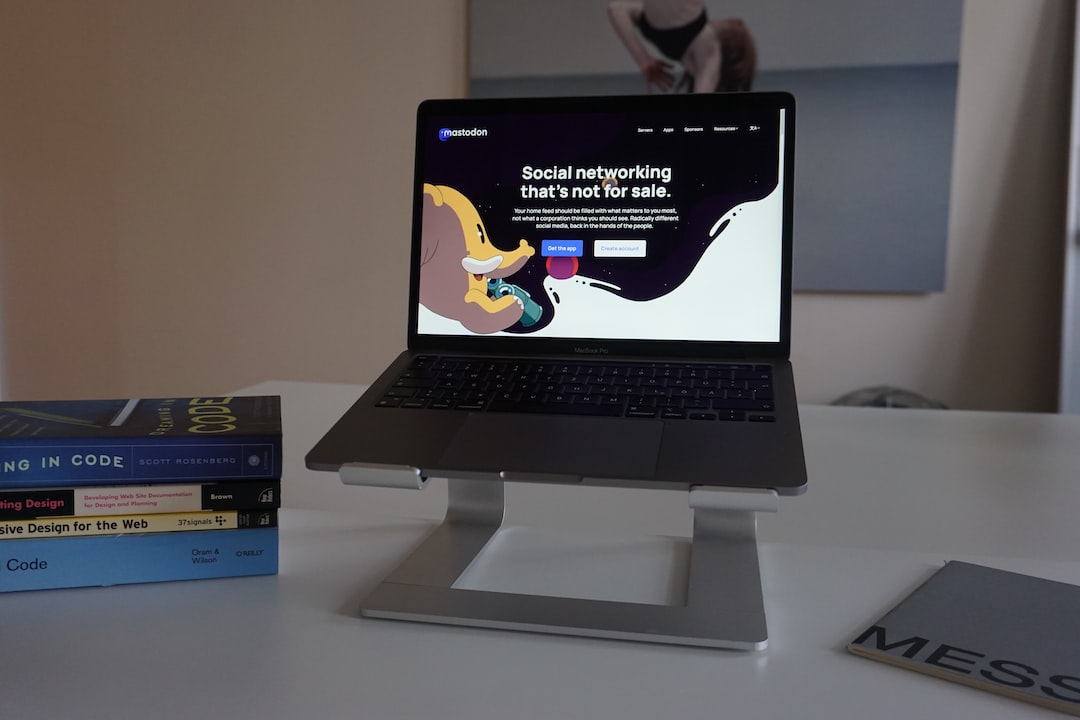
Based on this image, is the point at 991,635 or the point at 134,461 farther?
the point at 134,461

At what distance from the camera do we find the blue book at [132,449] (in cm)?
70

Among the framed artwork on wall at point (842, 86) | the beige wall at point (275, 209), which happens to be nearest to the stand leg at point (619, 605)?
the framed artwork on wall at point (842, 86)

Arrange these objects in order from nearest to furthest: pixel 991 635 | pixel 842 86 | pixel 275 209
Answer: pixel 991 635
pixel 842 86
pixel 275 209

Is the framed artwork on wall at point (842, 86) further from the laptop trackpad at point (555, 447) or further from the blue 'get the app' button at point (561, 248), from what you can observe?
the laptop trackpad at point (555, 447)

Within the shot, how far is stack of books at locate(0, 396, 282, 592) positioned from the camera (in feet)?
2.31

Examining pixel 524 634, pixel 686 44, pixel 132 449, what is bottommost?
pixel 524 634

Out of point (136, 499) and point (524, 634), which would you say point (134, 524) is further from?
→ point (524, 634)

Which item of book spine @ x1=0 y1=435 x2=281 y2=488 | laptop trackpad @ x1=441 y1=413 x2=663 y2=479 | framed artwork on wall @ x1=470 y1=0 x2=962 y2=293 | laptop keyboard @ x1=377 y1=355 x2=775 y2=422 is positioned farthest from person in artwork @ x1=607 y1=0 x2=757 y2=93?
book spine @ x1=0 y1=435 x2=281 y2=488

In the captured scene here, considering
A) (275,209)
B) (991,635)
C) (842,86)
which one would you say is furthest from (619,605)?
(275,209)

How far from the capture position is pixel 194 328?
11.3ft

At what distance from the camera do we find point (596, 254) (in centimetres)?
90

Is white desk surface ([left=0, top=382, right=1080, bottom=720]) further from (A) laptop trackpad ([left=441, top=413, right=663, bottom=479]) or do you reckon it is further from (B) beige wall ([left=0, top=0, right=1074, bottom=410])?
(B) beige wall ([left=0, top=0, right=1074, bottom=410])

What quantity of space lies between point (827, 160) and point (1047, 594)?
2.30m

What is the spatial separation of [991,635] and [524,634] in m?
0.31
